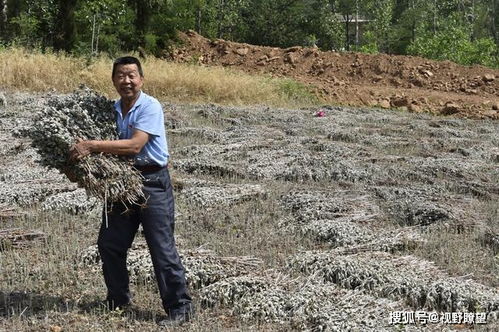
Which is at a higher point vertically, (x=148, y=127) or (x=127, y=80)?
(x=127, y=80)

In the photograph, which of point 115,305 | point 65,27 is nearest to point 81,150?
point 115,305

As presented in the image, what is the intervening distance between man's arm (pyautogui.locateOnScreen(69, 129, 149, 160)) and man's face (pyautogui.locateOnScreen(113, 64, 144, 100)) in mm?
248

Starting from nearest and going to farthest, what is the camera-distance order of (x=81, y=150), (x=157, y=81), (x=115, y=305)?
(x=81, y=150), (x=115, y=305), (x=157, y=81)

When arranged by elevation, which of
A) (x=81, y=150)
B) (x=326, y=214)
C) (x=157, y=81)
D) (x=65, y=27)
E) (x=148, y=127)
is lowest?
(x=326, y=214)

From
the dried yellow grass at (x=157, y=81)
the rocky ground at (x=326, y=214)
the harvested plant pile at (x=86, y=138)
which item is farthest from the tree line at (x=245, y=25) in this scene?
the harvested plant pile at (x=86, y=138)

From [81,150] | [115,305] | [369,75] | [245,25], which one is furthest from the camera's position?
[245,25]

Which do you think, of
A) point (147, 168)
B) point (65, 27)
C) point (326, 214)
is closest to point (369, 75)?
point (65, 27)

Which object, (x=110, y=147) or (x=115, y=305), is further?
(x=115, y=305)

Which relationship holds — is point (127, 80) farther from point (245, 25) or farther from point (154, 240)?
point (245, 25)

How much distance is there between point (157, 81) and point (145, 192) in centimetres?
1245

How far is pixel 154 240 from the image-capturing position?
371 centimetres

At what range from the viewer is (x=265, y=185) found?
7.37 meters

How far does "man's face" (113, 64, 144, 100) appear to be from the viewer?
145 inches

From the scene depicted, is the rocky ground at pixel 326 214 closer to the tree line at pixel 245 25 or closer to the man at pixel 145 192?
the man at pixel 145 192
